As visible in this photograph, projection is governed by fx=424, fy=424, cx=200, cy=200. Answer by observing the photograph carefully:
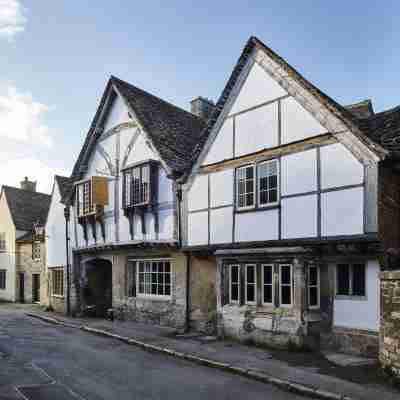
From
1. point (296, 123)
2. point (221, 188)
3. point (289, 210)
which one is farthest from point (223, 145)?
point (289, 210)

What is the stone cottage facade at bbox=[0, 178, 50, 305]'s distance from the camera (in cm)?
2833

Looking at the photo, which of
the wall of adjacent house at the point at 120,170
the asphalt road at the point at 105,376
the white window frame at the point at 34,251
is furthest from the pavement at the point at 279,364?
the white window frame at the point at 34,251

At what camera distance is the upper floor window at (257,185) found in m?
11.9

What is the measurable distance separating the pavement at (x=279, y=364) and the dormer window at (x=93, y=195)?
17.8 feet

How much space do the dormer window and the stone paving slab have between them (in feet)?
15.7

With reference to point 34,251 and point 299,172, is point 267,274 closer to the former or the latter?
point 299,172

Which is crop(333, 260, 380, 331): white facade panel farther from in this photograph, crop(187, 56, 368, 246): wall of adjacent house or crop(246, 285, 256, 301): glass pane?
crop(246, 285, 256, 301): glass pane

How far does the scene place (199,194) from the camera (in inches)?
550

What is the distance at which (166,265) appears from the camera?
16.0 meters

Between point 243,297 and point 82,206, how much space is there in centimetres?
939

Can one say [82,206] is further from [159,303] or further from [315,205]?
[315,205]

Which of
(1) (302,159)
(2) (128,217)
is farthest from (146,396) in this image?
(2) (128,217)

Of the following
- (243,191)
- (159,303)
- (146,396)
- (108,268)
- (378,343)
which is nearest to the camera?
(146,396)

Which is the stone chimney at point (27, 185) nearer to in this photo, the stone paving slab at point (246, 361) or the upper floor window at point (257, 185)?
the stone paving slab at point (246, 361)
